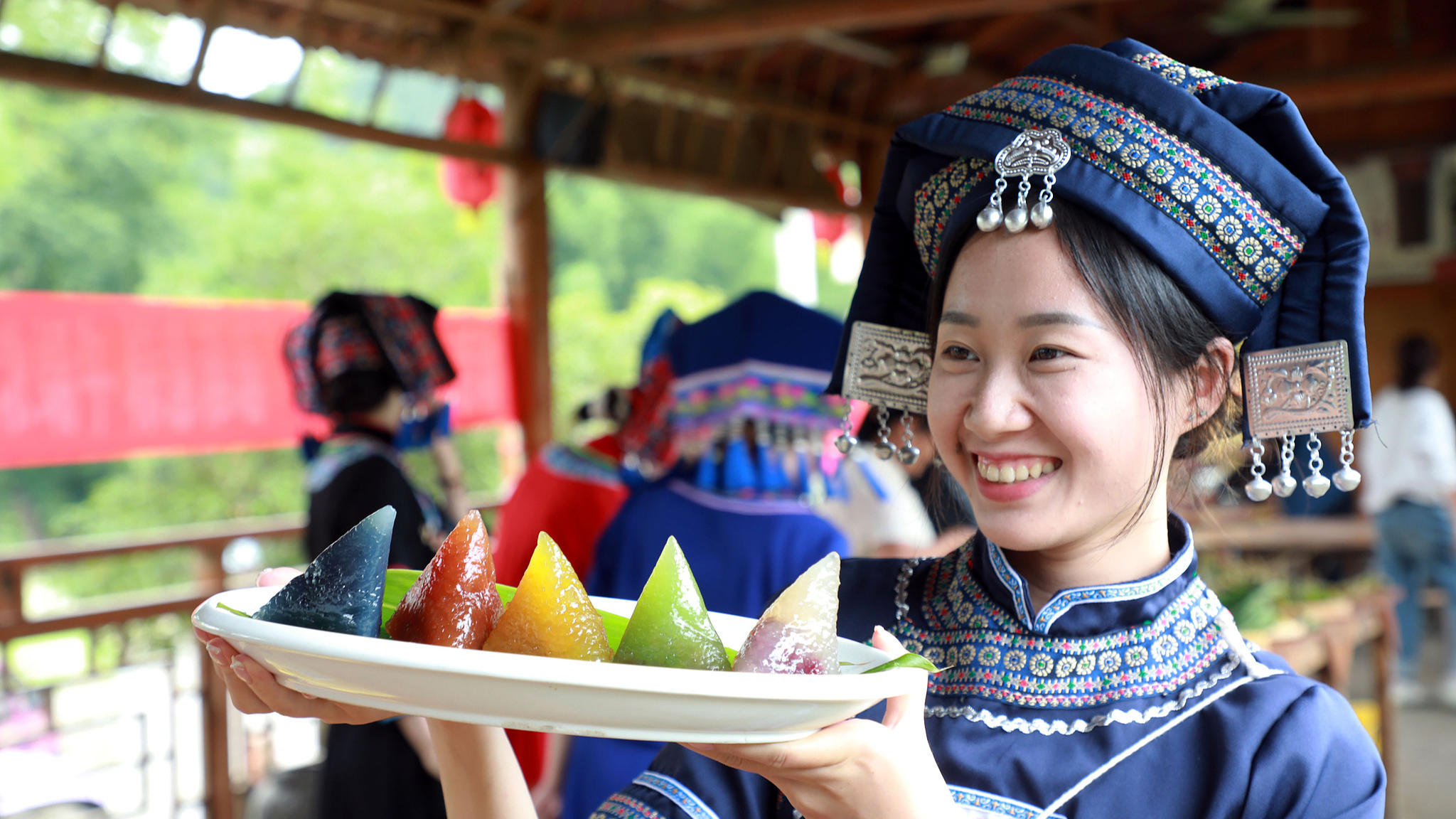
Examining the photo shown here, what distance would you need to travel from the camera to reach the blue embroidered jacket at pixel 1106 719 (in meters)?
0.99

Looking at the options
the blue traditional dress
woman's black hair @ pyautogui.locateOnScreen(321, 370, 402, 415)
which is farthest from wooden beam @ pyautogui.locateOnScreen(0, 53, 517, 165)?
the blue traditional dress

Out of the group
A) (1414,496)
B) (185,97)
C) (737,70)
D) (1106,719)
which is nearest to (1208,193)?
(1106,719)

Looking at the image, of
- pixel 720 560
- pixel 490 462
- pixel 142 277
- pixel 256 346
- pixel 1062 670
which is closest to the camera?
pixel 1062 670

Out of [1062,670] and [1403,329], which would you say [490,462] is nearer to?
[1403,329]

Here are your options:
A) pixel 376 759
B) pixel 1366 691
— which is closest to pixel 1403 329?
pixel 1366 691

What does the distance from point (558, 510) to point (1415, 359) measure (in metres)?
4.67

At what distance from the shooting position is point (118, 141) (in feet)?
54.0

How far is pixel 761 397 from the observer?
2463 mm

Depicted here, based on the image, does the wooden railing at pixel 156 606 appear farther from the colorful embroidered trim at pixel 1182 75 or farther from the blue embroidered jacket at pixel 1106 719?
the colorful embroidered trim at pixel 1182 75

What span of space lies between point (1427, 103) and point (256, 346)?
8584mm

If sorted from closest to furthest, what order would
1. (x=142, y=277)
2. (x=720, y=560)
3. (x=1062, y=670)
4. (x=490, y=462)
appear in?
(x=1062, y=670) → (x=720, y=560) → (x=142, y=277) → (x=490, y=462)

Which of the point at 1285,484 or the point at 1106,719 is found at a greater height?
the point at 1285,484

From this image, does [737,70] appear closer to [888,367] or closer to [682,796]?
[888,367]

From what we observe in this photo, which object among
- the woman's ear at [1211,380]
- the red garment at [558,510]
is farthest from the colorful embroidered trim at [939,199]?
the red garment at [558,510]
